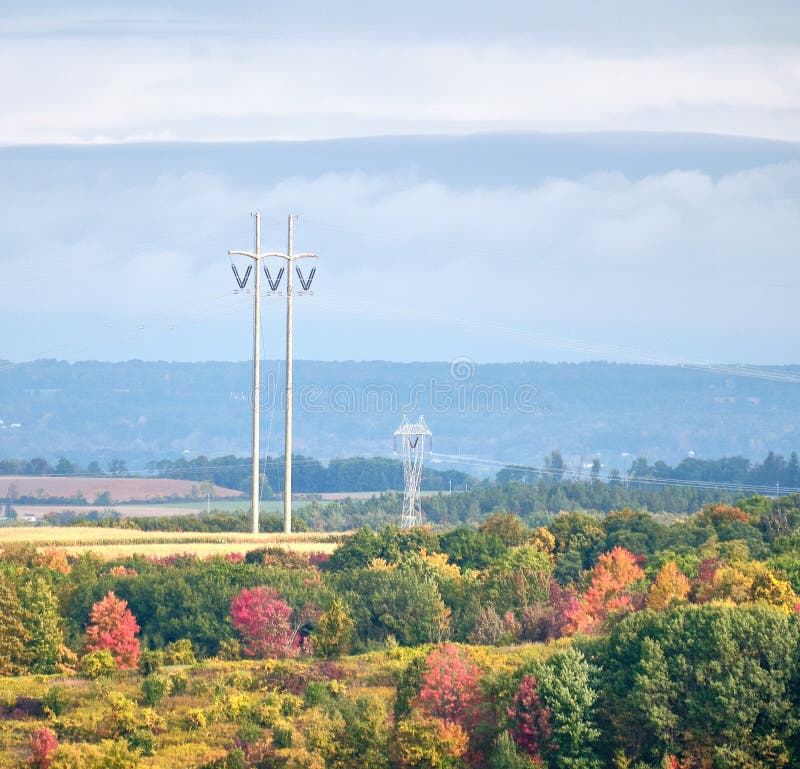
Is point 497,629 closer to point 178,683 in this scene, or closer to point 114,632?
point 114,632

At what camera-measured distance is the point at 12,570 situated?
105 metres

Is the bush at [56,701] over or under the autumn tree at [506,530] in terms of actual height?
under

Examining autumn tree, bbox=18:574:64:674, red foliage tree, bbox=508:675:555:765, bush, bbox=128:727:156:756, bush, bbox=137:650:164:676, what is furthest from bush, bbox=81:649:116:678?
red foliage tree, bbox=508:675:555:765

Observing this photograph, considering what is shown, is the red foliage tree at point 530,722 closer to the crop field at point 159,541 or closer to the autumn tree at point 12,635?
the autumn tree at point 12,635

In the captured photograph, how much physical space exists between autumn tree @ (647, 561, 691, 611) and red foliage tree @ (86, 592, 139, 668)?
2763cm

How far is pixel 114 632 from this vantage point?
92438 mm

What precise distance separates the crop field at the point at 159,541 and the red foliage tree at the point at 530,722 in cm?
5223

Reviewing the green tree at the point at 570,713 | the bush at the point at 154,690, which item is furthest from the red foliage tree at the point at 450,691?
the bush at the point at 154,690

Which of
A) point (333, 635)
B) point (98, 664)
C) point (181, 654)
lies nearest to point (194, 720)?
point (98, 664)

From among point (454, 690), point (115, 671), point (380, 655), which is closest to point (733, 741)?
point (454, 690)

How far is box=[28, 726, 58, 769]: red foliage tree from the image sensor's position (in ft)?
216

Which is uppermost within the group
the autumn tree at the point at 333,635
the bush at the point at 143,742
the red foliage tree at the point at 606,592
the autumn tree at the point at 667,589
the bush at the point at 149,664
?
the autumn tree at the point at 667,589

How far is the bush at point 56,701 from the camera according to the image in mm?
75287

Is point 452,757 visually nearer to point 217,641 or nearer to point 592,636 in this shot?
point 592,636
